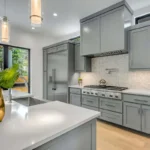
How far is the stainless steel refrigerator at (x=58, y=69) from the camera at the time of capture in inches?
160

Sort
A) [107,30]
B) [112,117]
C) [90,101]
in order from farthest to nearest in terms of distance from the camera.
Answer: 1. [90,101]
2. [107,30]
3. [112,117]

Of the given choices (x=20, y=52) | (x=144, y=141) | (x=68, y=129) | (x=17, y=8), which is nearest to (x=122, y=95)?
(x=144, y=141)

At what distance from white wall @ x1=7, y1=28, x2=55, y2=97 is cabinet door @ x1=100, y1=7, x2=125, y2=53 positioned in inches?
115

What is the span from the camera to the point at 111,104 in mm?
2924

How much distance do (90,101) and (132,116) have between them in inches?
44.0

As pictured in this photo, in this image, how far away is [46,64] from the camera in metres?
5.05

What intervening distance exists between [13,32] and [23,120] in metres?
4.16

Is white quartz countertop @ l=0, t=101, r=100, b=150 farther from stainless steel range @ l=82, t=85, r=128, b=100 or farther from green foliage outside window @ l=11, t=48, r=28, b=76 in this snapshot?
green foliage outside window @ l=11, t=48, r=28, b=76

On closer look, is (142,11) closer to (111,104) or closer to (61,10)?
(61,10)

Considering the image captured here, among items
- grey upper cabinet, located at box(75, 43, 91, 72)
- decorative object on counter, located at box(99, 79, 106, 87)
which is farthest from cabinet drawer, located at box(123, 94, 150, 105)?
grey upper cabinet, located at box(75, 43, 91, 72)

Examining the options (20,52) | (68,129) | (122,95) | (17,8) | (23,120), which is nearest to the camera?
(68,129)

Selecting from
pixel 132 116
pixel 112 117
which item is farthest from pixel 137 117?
pixel 112 117

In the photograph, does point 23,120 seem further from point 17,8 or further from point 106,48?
point 17,8

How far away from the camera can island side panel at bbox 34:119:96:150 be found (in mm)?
862
